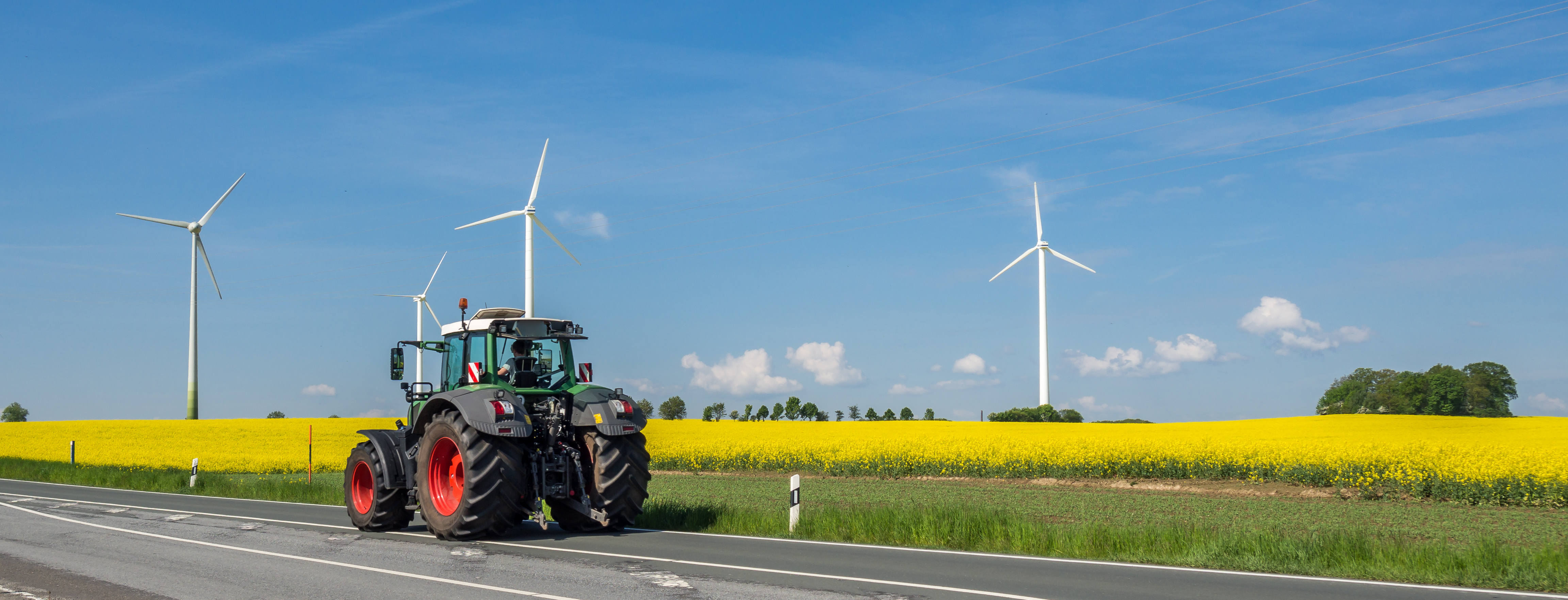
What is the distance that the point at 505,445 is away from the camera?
451 inches

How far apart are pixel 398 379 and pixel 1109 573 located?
8761 millimetres

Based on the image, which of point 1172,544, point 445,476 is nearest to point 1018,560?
point 1172,544

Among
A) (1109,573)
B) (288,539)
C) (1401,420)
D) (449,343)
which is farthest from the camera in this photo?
(1401,420)

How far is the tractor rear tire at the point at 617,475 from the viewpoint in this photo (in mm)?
11781

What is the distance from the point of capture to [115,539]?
1233 centimetres

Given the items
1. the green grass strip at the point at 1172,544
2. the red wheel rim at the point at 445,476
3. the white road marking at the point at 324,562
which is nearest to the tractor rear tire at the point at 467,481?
the red wheel rim at the point at 445,476

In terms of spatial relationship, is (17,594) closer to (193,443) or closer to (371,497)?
(371,497)

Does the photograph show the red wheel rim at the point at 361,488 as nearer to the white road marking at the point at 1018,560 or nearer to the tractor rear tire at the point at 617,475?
the white road marking at the point at 1018,560

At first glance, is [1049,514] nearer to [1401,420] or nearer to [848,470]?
[848,470]

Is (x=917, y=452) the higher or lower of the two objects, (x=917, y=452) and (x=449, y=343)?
the lower

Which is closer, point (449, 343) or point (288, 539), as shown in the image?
point (288, 539)

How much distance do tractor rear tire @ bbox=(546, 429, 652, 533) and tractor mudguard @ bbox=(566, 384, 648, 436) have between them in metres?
0.11

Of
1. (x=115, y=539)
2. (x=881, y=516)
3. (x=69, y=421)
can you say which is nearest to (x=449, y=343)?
(x=115, y=539)

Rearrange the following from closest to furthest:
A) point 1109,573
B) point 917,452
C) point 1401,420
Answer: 1. point 1109,573
2. point 917,452
3. point 1401,420
